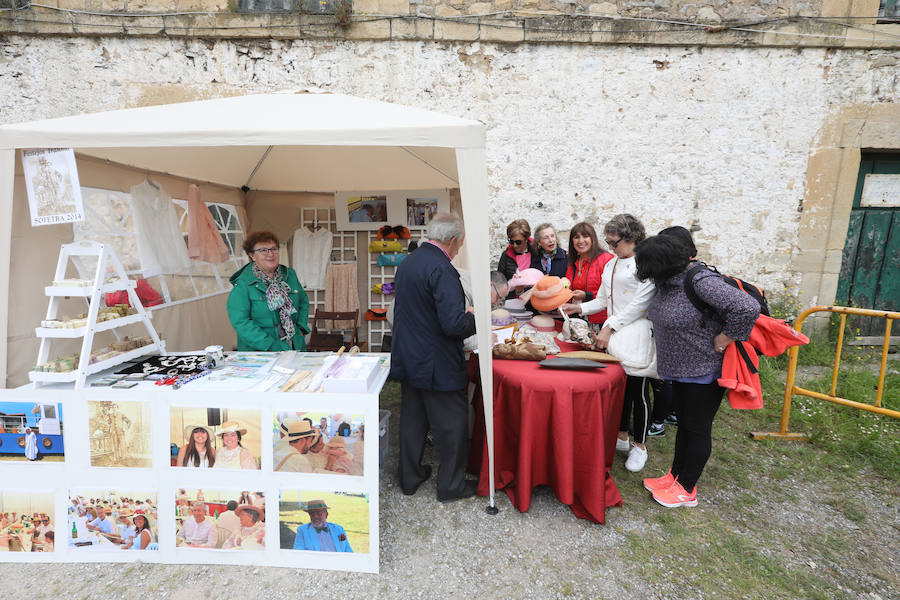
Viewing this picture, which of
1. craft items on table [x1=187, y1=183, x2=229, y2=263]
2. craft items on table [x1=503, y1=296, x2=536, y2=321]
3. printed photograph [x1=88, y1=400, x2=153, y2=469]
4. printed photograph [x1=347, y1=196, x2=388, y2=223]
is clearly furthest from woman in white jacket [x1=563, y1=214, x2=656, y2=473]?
craft items on table [x1=187, y1=183, x2=229, y2=263]

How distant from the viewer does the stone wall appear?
17.3 feet

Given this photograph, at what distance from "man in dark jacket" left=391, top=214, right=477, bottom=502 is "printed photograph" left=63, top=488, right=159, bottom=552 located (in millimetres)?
1386

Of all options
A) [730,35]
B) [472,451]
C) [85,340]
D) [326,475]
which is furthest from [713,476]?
[730,35]

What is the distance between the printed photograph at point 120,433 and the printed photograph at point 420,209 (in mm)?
4035

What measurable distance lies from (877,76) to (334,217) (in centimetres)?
719

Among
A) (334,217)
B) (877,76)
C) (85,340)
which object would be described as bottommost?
(85,340)

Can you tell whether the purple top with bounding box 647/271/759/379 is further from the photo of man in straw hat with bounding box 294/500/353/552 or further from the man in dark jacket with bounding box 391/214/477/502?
the photo of man in straw hat with bounding box 294/500/353/552

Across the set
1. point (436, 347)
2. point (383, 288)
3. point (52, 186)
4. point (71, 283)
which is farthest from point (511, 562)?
point (383, 288)

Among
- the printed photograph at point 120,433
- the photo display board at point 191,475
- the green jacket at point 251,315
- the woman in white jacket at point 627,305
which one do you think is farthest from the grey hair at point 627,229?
the printed photograph at point 120,433

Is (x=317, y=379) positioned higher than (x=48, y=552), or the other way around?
(x=317, y=379)

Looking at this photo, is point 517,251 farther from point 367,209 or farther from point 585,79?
point 585,79

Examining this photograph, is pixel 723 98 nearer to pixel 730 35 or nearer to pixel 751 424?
pixel 730 35

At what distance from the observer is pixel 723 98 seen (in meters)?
5.34

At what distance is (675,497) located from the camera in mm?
2650
